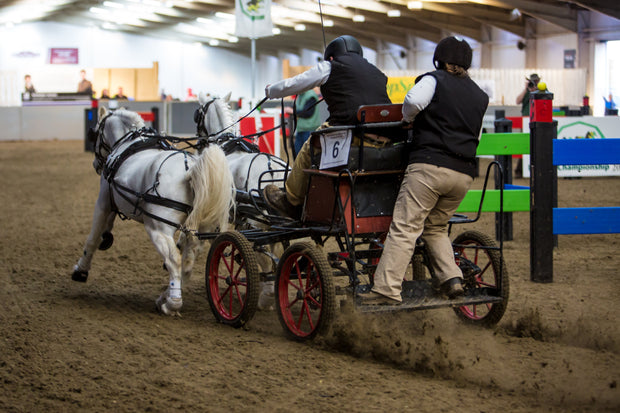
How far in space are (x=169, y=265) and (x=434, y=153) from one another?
2.17m

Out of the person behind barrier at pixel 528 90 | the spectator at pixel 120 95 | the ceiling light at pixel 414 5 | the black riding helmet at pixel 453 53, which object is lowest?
the black riding helmet at pixel 453 53

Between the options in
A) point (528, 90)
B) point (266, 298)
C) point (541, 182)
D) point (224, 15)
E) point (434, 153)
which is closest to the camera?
point (434, 153)

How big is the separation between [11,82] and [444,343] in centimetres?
3939

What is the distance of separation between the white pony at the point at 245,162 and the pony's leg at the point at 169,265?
0.66 meters

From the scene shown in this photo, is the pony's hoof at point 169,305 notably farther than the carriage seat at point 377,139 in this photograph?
Yes

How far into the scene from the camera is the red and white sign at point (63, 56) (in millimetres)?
43656

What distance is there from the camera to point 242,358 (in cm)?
444

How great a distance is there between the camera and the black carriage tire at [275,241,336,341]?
14.6 feet

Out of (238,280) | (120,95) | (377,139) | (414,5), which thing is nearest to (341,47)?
(377,139)

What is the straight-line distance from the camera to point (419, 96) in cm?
426

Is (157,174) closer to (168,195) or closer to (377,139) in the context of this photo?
(168,195)

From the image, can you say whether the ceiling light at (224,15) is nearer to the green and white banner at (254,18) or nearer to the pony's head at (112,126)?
the green and white banner at (254,18)

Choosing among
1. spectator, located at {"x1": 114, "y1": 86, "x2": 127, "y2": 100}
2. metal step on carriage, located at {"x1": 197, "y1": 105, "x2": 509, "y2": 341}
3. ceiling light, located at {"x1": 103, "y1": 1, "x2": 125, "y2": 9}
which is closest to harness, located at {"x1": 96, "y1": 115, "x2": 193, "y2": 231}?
metal step on carriage, located at {"x1": 197, "y1": 105, "x2": 509, "y2": 341}

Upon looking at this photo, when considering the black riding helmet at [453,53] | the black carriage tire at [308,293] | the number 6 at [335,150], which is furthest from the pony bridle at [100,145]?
the black riding helmet at [453,53]
